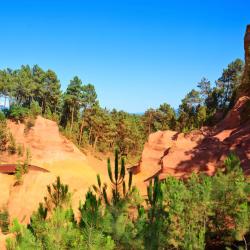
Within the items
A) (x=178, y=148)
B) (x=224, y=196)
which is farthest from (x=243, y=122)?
(x=224, y=196)

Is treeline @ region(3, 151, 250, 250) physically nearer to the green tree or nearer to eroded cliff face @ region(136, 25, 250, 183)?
eroded cliff face @ region(136, 25, 250, 183)

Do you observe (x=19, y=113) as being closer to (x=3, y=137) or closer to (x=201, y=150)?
(x=3, y=137)

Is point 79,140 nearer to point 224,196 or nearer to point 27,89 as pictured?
point 27,89

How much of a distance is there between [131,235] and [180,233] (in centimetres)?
406

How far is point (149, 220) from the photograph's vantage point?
36.8 ft

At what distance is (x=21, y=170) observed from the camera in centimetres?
3416

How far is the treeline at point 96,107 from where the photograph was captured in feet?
195

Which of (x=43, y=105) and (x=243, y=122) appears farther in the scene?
(x=43, y=105)

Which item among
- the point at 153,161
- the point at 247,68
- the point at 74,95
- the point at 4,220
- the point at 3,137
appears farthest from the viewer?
the point at 74,95

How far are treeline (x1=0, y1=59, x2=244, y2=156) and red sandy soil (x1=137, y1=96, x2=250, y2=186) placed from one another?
17.5 meters

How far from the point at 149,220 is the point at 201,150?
76.7 ft

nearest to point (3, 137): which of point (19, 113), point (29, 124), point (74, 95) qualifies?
point (29, 124)

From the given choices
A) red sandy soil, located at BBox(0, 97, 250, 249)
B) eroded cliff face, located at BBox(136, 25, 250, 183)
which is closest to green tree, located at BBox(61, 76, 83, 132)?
red sandy soil, located at BBox(0, 97, 250, 249)

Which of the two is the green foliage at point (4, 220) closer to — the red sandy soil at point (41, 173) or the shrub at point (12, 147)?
the red sandy soil at point (41, 173)
